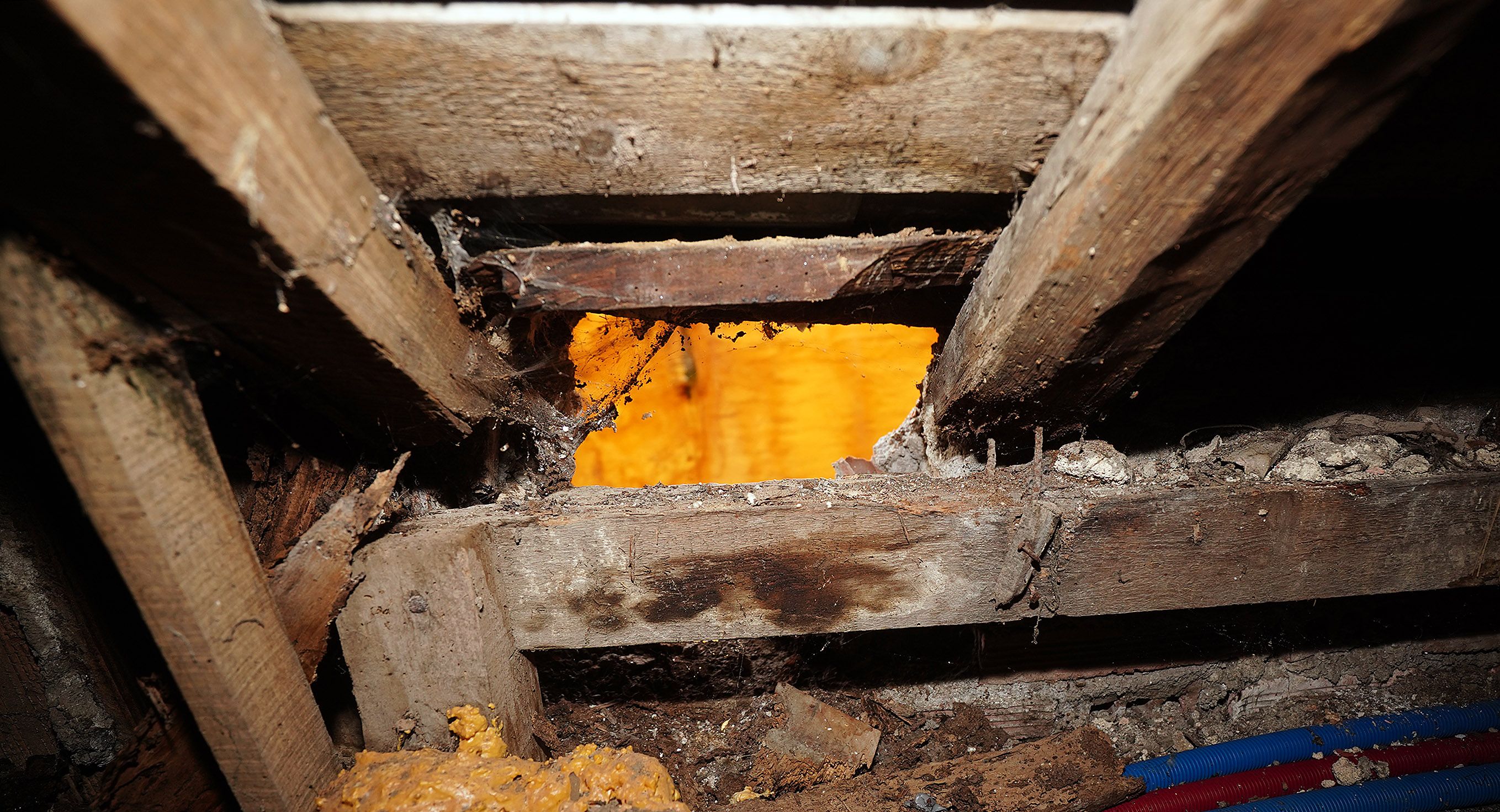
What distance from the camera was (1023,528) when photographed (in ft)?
3.88

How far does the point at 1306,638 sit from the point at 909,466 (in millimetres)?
1123

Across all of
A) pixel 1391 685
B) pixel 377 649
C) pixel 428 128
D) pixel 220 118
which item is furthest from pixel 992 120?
pixel 1391 685

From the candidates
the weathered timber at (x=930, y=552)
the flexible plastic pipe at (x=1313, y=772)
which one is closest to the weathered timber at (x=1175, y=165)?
the weathered timber at (x=930, y=552)

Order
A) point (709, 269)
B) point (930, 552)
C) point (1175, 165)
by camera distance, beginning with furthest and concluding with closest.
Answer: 1. point (930, 552)
2. point (709, 269)
3. point (1175, 165)

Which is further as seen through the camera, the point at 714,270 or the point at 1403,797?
the point at 1403,797

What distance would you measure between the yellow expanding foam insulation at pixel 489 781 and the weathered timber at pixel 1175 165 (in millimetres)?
945

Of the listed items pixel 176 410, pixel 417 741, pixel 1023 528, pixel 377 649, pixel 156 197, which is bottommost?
pixel 417 741

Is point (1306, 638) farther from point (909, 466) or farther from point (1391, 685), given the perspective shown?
point (909, 466)

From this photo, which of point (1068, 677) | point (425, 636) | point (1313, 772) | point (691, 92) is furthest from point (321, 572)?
point (1313, 772)

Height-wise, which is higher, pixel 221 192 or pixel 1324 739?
pixel 221 192

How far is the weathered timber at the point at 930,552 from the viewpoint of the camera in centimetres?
116

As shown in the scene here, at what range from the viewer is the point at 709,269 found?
1034mm

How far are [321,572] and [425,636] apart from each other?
0.20m

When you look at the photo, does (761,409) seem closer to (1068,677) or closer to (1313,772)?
(1068,677)
